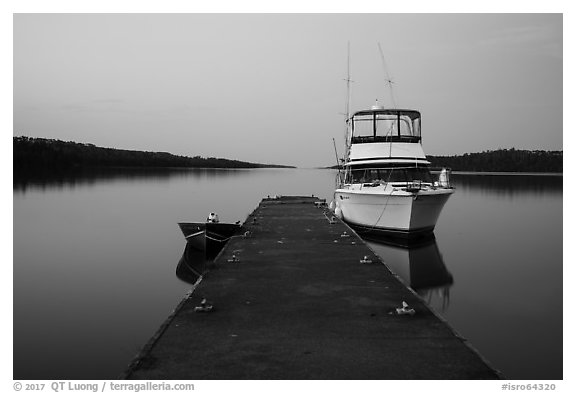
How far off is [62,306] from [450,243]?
19088mm

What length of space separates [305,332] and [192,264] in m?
12.1

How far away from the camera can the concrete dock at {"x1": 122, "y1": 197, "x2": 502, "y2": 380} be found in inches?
251

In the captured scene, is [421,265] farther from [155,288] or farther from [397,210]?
[155,288]

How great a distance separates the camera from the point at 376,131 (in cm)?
2548

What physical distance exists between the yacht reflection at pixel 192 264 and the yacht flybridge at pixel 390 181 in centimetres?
801

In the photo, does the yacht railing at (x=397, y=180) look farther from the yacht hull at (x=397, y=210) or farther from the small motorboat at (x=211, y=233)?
the small motorboat at (x=211, y=233)

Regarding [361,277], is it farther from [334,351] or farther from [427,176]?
[427,176]

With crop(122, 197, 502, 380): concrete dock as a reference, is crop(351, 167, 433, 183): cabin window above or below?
above

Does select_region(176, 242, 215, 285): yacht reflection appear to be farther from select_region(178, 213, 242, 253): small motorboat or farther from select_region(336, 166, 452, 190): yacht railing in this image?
select_region(336, 166, 452, 190): yacht railing

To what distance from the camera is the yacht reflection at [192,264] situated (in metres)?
17.3

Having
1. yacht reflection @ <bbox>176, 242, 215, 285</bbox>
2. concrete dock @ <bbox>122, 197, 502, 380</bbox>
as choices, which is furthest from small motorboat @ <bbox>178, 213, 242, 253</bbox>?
concrete dock @ <bbox>122, 197, 502, 380</bbox>

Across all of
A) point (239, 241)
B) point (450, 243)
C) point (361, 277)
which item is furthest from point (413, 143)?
point (361, 277)
